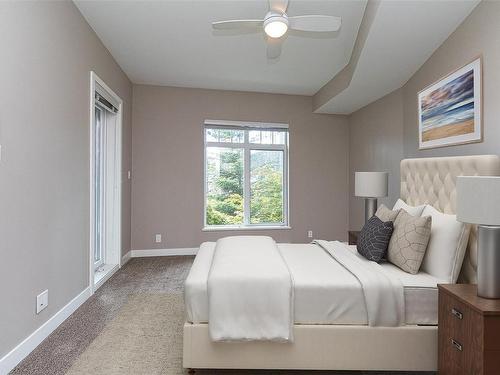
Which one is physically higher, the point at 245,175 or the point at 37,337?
the point at 245,175

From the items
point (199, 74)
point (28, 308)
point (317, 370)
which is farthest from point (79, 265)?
point (199, 74)

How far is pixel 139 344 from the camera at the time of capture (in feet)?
7.34

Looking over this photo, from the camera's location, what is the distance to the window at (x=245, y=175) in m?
5.14

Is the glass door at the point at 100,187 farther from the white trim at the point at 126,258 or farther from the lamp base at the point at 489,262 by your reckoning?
the lamp base at the point at 489,262

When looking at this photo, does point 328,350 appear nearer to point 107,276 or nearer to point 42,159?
point 42,159

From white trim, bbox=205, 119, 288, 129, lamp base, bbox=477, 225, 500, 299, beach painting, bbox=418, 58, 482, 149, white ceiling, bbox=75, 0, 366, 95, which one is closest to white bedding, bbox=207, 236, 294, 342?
lamp base, bbox=477, 225, 500, 299

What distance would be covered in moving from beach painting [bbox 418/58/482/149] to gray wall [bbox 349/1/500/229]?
64 millimetres

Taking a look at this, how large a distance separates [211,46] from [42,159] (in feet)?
7.17

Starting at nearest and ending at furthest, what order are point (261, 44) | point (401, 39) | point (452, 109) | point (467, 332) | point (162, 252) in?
point (467, 332), point (452, 109), point (401, 39), point (261, 44), point (162, 252)

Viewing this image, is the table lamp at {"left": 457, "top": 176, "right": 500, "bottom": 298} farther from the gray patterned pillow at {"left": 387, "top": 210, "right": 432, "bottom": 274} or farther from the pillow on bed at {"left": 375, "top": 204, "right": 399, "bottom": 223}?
the pillow on bed at {"left": 375, "top": 204, "right": 399, "bottom": 223}

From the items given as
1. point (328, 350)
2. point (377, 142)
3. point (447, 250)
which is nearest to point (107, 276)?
point (328, 350)

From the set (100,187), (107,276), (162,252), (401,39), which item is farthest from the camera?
(162,252)

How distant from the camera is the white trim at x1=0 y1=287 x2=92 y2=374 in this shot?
1.91 meters

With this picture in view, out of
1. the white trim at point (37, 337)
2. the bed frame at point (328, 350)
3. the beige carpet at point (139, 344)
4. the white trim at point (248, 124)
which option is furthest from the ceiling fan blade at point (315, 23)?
the white trim at point (37, 337)
